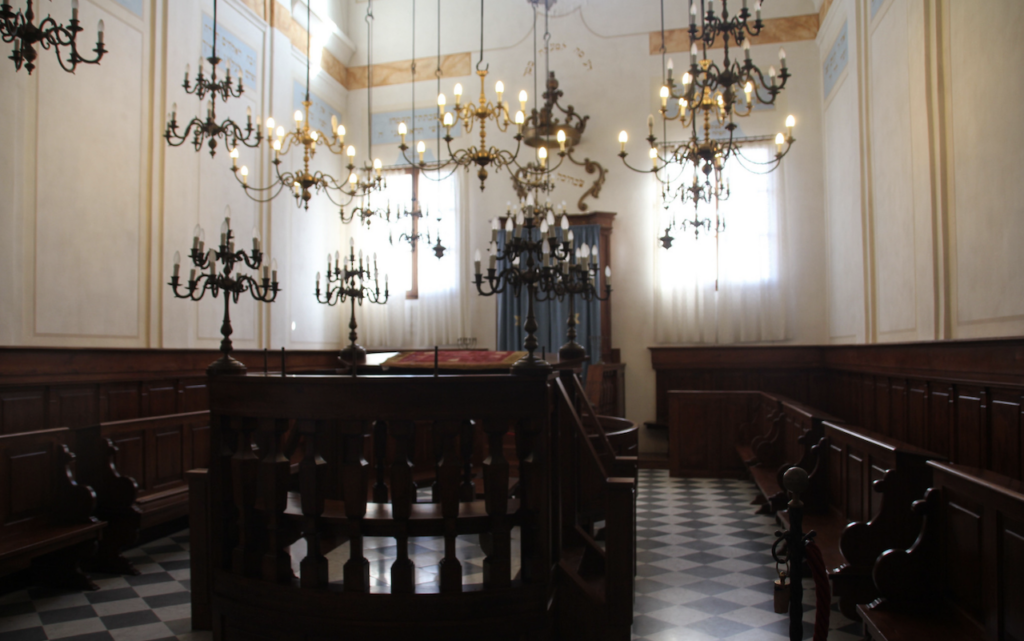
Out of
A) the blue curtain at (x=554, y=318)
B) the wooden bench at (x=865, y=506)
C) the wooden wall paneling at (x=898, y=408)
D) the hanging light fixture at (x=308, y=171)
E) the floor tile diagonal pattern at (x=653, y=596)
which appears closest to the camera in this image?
the wooden bench at (x=865, y=506)

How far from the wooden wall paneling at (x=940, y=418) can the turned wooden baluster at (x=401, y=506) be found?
408 centimetres

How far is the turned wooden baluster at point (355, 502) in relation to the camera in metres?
2.19

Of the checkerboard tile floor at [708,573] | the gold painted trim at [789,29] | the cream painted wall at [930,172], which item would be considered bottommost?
the checkerboard tile floor at [708,573]

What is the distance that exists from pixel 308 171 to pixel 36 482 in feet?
14.4

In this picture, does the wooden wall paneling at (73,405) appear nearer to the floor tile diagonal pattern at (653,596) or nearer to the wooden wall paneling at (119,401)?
the wooden wall paneling at (119,401)

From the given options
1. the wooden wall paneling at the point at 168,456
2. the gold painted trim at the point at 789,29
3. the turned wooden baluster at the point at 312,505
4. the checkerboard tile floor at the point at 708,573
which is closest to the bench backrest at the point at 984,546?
the checkerboard tile floor at the point at 708,573

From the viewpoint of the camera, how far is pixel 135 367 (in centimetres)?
586

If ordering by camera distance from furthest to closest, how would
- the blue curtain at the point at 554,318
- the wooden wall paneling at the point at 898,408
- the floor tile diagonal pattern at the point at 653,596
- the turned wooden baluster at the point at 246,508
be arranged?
the blue curtain at the point at 554,318
the wooden wall paneling at the point at 898,408
the floor tile diagonal pattern at the point at 653,596
the turned wooden baluster at the point at 246,508

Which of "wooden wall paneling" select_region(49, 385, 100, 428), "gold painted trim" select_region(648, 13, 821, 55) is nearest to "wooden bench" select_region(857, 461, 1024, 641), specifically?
"wooden wall paneling" select_region(49, 385, 100, 428)

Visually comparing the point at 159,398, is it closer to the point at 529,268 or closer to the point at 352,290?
the point at 352,290

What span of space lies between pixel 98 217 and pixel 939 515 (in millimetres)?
6865

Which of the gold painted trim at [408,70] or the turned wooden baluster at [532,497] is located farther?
the gold painted trim at [408,70]

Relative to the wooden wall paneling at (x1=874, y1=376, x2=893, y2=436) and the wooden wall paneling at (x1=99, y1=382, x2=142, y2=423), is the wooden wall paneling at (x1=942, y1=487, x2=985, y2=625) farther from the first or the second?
the wooden wall paneling at (x1=99, y1=382, x2=142, y2=423)

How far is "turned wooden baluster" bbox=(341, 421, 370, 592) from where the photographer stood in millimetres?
2186
